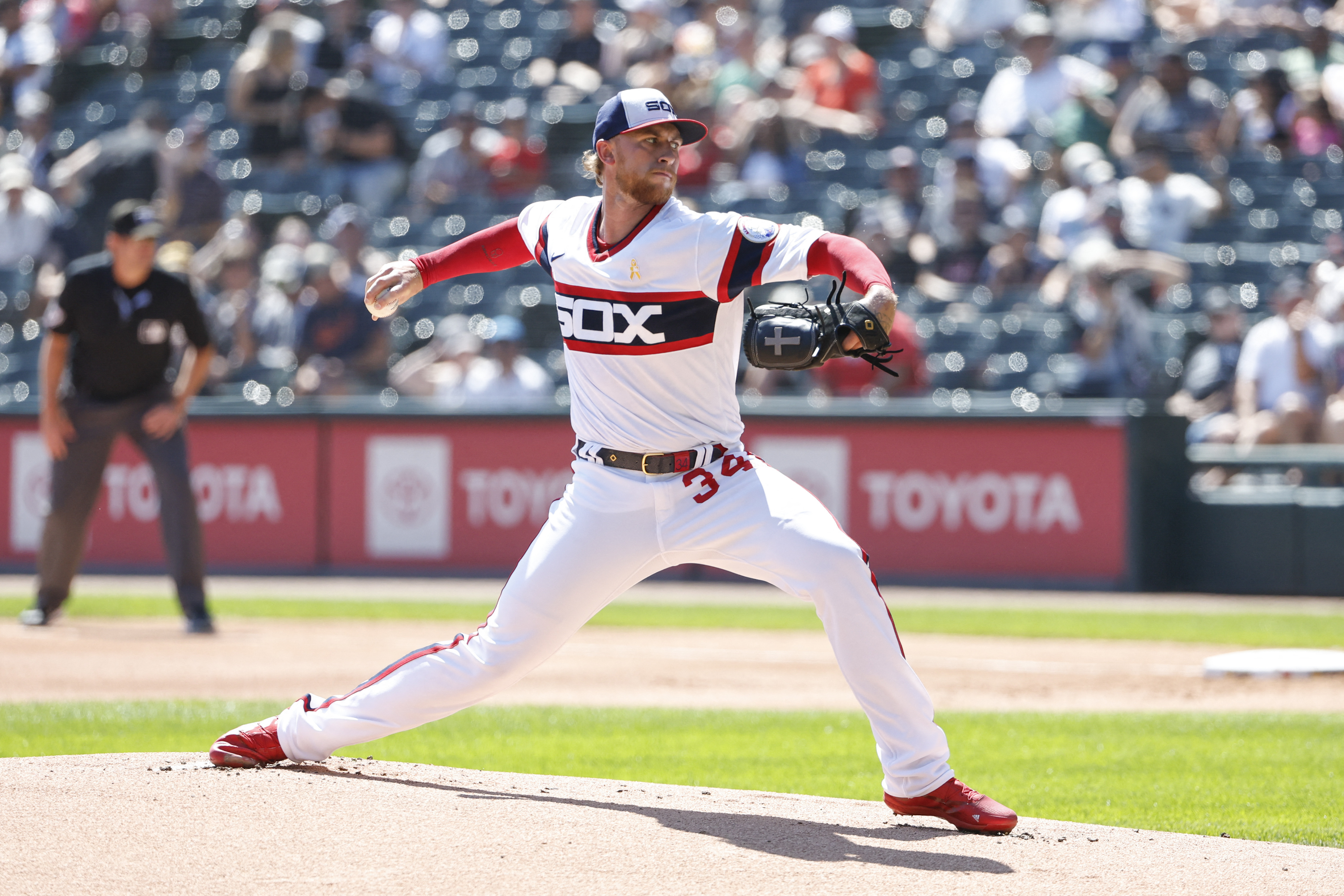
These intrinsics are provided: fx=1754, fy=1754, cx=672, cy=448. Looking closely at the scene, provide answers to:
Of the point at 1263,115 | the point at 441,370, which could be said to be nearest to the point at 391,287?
the point at 441,370

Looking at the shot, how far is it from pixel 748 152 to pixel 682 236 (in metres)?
12.3

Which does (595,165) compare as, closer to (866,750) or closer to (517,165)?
(866,750)

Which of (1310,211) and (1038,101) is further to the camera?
(1038,101)

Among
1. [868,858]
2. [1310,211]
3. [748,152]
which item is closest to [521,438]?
[748,152]

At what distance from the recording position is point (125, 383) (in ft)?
33.2

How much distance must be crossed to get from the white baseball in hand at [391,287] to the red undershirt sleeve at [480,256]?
0.06 metres

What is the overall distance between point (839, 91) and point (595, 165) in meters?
12.5

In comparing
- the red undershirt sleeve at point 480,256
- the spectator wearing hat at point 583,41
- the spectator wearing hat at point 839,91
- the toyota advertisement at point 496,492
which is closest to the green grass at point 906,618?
the toyota advertisement at point 496,492

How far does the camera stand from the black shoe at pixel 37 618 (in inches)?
414

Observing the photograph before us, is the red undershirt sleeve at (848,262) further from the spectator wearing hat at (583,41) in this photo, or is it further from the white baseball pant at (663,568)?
the spectator wearing hat at (583,41)

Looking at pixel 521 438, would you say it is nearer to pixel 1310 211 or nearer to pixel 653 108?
pixel 1310 211

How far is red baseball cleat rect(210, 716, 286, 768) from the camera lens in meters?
5.26

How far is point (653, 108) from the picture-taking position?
4887 millimetres

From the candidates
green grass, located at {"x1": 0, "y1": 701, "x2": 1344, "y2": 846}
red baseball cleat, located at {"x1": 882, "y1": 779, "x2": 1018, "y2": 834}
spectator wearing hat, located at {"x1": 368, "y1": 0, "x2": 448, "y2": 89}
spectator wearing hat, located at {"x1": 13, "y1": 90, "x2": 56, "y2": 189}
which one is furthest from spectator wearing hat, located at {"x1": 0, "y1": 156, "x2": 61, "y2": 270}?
red baseball cleat, located at {"x1": 882, "y1": 779, "x2": 1018, "y2": 834}
